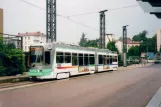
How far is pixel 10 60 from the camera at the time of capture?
23922 millimetres

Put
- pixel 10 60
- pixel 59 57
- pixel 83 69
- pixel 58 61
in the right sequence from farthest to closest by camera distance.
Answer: pixel 83 69, pixel 10 60, pixel 59 57, pixel 58 61

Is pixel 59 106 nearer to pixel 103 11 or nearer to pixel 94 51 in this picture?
pixel 94 51

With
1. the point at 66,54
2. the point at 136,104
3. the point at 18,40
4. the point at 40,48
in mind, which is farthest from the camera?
the point at 18,40

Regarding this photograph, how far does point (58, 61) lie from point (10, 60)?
17.3 ft

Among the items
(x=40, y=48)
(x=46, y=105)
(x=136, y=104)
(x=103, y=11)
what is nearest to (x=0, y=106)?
(x=46, y=105)

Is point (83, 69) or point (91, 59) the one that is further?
point (91, 59)

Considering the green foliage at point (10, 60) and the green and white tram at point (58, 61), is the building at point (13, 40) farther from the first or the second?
the green and white tram at point (58, 61)

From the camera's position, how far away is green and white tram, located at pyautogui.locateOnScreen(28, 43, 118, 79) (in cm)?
2017

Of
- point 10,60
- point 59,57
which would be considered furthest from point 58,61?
point 10,60

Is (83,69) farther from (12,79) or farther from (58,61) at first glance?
(12,79)

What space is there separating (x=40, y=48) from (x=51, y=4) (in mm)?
8781

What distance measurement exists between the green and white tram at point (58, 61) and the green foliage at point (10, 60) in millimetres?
3912

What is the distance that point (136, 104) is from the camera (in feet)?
33.7

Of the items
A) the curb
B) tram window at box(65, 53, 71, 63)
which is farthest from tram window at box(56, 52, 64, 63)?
the curb
